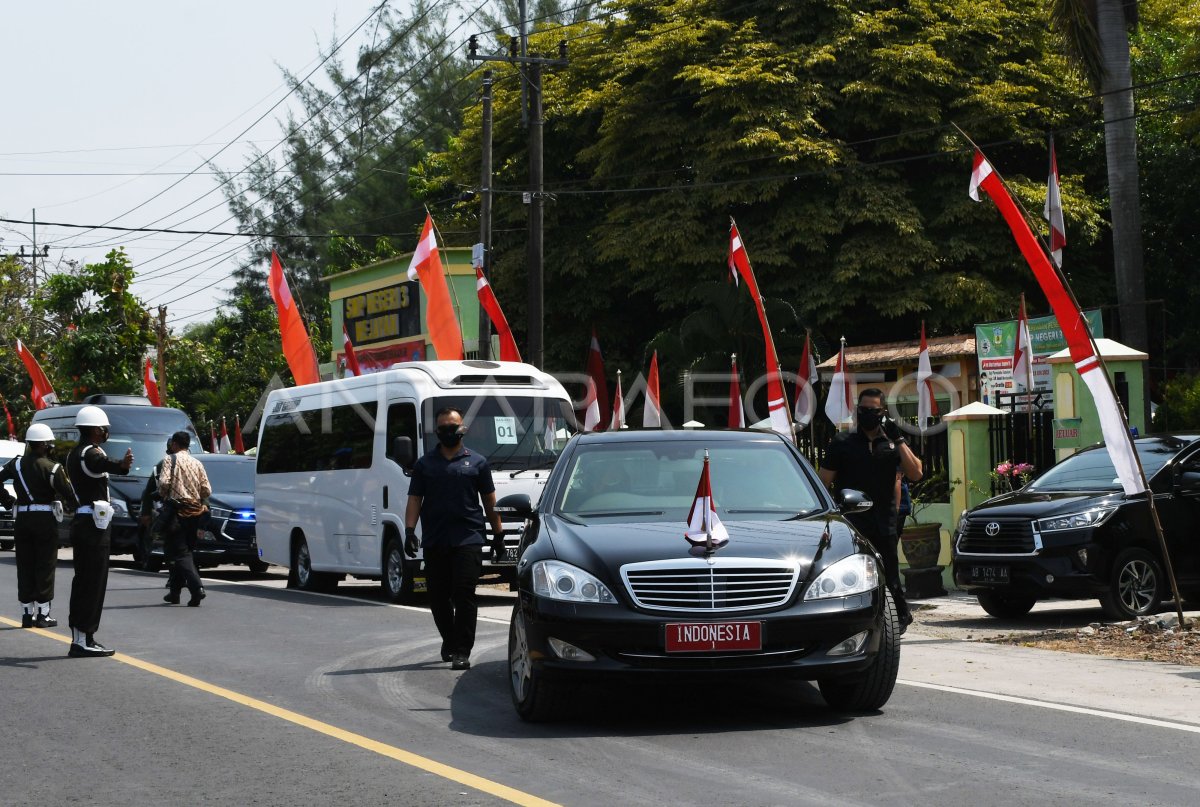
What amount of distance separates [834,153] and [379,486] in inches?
783

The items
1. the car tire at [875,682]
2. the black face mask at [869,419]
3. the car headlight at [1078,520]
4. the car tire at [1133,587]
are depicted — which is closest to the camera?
the car tire at [875,682]

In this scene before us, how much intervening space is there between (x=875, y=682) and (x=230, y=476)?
62.2 feet

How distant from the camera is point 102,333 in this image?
1791 inches

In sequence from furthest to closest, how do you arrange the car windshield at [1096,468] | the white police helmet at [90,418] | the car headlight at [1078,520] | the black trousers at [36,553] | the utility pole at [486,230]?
the utility pole at [486,230], the car windshield at [1096,468], the car headlight at [1078,520], the black trousers at [36,553], the white police helmet at [90,418]

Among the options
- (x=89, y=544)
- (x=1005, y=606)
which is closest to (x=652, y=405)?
(x=1005, y=606)

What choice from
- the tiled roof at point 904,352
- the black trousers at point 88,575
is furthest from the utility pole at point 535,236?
the black trousers at point 88,575

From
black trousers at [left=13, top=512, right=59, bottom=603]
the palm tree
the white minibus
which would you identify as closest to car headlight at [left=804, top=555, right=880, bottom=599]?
black trousers at [left=13, top=512, right=59, bottom=603]

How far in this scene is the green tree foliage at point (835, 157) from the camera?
118 feet

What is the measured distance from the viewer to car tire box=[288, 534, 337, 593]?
70.0ft

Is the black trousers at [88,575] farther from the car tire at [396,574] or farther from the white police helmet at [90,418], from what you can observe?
the car tire at [396,574]

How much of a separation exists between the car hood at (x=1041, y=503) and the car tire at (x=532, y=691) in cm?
716

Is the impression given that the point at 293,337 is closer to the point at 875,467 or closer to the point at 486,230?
the point at 486,230

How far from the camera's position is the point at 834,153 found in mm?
36219

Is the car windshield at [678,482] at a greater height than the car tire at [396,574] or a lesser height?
greater
